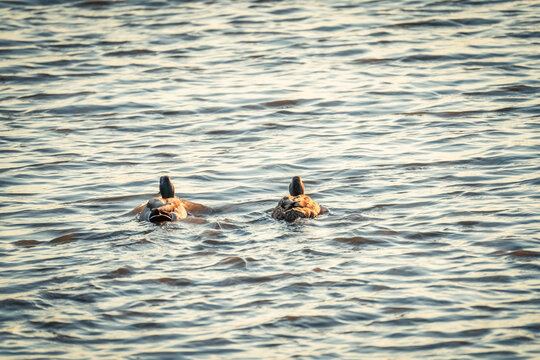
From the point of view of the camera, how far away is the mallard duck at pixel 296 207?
37.6ft

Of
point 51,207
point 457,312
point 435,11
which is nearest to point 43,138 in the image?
point 51,207

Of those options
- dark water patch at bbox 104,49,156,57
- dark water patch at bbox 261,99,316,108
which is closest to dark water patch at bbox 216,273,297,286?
dark water patch at bbox 261,99,316,108

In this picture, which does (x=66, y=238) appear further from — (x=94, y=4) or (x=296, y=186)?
(x=94, y=4)

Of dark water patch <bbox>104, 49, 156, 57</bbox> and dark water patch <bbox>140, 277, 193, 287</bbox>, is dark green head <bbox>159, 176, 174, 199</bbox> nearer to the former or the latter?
dark water patch <bbox>140, 277, 193, 287</bbox>

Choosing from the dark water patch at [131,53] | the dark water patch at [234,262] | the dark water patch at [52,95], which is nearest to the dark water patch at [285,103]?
the dark water patch at [52,95]

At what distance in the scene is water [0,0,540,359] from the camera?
862cm

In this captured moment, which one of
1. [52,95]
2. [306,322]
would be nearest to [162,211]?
[306,322]

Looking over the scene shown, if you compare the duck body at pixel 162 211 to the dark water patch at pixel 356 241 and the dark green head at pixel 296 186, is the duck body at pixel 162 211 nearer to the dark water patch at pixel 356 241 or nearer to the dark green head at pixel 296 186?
the dark green head at pixel 296 186

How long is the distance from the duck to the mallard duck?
1.31m

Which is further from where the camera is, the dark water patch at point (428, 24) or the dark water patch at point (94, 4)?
the dark water patch at point (94, 4)

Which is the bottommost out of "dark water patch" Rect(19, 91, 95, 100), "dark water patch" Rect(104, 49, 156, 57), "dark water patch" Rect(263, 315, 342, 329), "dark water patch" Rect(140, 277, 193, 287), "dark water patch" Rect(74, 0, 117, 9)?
"dark water patch" Rect(263, 315, 342, 329)

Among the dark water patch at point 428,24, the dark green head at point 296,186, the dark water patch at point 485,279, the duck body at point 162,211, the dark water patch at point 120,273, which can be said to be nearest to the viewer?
the dark water patch at point 485,279

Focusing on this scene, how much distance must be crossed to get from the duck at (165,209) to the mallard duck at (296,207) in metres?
1.31

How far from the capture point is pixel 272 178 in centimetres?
1406
